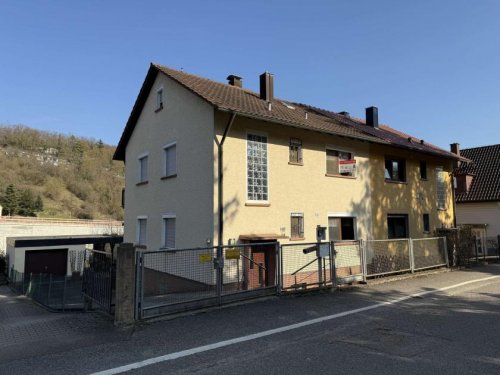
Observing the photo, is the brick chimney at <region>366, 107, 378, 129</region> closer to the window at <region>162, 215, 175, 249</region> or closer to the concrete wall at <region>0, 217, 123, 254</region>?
the window at <region>162, 215, 175, 249</region>

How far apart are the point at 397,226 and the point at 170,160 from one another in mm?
11178

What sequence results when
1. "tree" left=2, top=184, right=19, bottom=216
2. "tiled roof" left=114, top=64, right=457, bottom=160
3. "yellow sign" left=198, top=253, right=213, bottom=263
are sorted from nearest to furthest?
"yellow sign" left=198, top=253, right=213, bottom=263 → "tiled roof" left=114, top=64, right=457, bottom=160 → "tree" left=2, top=184, right=19, bottom=216

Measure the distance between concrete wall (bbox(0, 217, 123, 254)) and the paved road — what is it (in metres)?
39.8

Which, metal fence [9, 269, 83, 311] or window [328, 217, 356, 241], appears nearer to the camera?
metal fence [9, 269, 83, 311]

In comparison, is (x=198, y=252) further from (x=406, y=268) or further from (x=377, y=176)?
(x=377, y=176)

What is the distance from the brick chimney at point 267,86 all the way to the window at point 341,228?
585 centimetres

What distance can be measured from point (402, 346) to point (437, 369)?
0.99 m

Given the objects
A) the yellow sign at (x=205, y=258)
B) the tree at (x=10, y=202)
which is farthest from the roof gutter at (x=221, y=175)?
the tree at (x=10, y=202)

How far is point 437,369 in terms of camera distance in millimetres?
5273

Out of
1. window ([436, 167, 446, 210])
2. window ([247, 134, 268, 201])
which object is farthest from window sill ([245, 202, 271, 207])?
window ([436, 167, 446, 210])

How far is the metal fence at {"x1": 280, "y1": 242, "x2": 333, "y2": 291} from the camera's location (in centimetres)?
1085

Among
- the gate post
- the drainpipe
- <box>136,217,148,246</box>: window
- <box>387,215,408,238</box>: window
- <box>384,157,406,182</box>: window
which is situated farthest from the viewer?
<box>384,157,406,182</box>: window

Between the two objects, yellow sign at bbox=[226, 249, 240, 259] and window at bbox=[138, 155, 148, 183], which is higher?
window at bbox=[138, 155, 148, 183]

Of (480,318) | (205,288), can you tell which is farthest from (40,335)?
(480,318)
